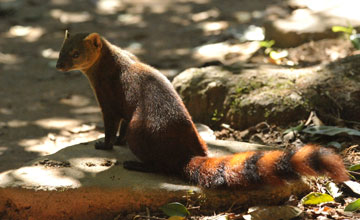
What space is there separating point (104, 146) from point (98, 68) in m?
0.72

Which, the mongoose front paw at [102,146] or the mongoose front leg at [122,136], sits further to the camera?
the mongoose front leg at [122,136]

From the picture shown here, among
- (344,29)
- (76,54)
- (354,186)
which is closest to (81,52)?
(76,54)

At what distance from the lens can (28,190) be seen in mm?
3688

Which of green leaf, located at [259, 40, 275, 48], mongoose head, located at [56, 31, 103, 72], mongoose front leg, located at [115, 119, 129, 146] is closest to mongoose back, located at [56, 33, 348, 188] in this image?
mongoose head, located at [56, 31, 103, 72]

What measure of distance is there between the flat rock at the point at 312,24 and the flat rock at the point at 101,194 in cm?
365

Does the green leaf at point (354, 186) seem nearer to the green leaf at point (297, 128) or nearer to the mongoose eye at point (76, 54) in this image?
the green leaf at point (297, 128)

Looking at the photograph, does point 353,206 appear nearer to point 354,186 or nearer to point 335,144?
point 354,186

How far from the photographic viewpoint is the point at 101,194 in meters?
3.68

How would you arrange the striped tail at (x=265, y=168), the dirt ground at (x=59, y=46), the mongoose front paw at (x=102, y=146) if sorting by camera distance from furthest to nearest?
the dirt ground at (x=59, y=46) < the mongoose front paw at (x=102, y=146) < the striped tail at (x=265, y=168)

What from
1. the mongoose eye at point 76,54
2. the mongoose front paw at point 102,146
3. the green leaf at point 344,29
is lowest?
the mongoose front paw at point 102,146

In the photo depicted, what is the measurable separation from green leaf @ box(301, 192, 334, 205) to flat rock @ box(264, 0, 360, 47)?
3.68 meters

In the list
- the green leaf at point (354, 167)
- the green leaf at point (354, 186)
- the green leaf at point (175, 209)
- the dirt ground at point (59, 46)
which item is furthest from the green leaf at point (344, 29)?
the green leaf at point (175, 209)

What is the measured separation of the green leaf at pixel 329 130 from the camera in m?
4.37

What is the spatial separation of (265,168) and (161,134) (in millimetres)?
889
